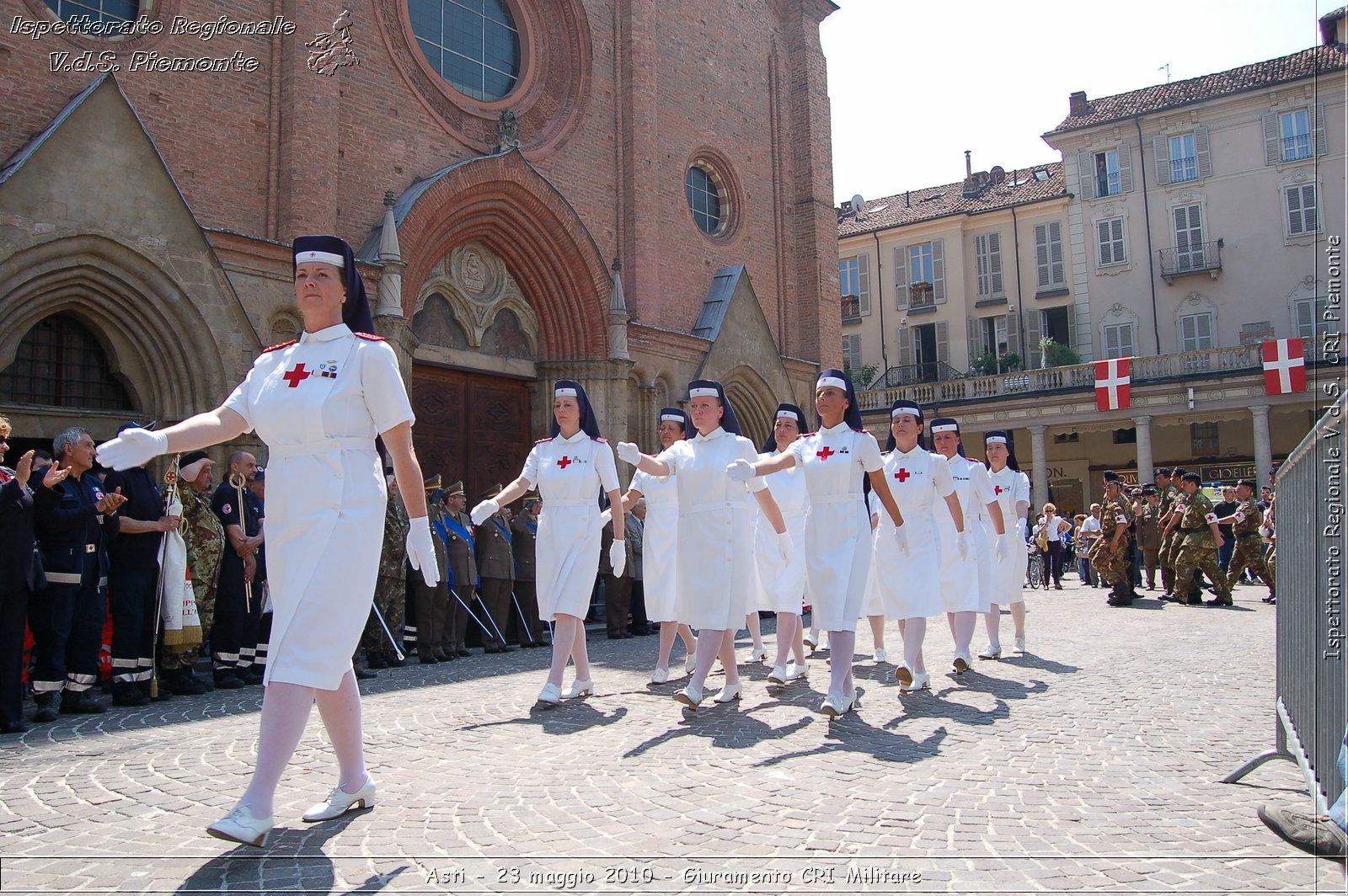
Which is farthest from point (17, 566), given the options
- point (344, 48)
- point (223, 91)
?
point (344, 48)

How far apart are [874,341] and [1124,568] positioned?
31883mm

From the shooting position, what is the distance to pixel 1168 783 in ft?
15.8

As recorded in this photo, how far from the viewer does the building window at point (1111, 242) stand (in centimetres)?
4203

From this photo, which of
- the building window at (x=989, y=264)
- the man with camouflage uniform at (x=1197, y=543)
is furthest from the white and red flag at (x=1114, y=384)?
the man with camouflage uniform at (x=1197, y=543)

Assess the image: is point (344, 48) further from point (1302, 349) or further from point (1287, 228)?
point (1287, 228)

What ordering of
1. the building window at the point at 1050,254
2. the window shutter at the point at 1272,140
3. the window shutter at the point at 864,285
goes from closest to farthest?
the window shutter at the point at 1272,140 < the building window at the point at 1050,254 < the window shutter at the point at 864,285

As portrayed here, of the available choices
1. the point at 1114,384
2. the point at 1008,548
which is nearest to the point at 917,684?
the point at 1008,548

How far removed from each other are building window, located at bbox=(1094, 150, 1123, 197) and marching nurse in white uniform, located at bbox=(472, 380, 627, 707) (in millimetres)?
40966

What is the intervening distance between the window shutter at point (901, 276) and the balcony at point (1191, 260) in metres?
10.9

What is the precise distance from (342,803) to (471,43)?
636 inches

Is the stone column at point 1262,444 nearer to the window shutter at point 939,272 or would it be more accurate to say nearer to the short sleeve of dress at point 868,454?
the window shutter at point 939,272

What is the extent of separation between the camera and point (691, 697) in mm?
6582

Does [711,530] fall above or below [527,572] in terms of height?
above

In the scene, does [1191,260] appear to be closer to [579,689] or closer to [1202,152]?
[1202,152]
